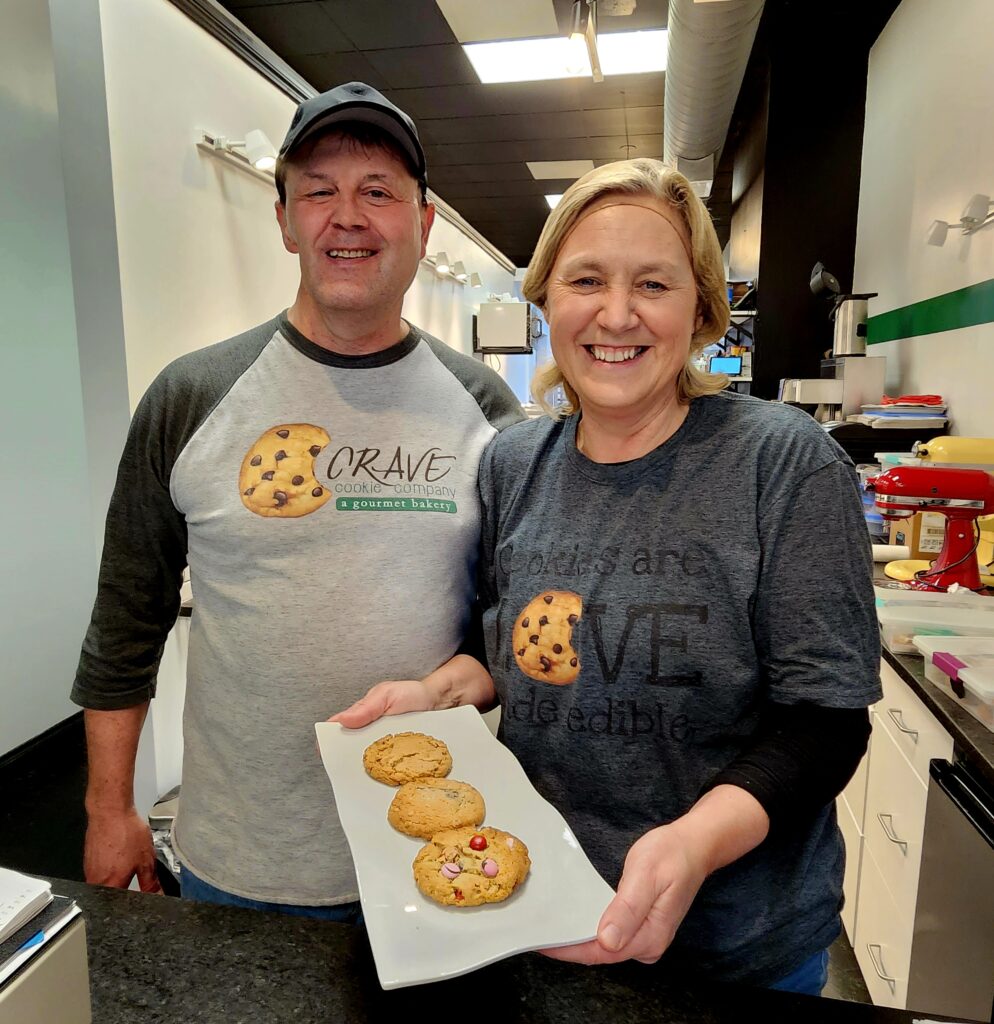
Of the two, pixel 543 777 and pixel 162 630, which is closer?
pixel 543 777

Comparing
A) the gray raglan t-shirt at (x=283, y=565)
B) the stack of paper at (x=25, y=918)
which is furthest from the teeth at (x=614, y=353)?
the stack of paper at (x=25, y=918)

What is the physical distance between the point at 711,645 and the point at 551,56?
13.3 feet

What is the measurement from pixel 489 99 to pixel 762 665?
15.3 ft

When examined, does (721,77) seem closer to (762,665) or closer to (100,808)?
(762,665)

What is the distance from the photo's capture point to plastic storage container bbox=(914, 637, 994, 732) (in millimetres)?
1444

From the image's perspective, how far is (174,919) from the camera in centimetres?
79

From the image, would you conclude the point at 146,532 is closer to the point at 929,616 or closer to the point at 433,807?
the point at 433,807

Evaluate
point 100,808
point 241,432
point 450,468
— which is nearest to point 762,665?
point 450,468

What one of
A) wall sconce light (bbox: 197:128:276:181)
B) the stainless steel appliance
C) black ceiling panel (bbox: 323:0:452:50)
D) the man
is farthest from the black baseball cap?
black ceiling panel (bbox: 323:0:452:50)

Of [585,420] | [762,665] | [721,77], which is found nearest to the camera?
[762,665]

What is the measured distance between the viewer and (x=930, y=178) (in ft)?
11.5

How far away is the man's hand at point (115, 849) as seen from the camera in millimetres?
1279

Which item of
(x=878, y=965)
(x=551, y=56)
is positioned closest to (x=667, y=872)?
(x=878, y=965)

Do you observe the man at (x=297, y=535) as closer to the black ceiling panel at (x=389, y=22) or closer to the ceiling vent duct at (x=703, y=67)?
the ceiling vent duct at (x=703, y=67)
